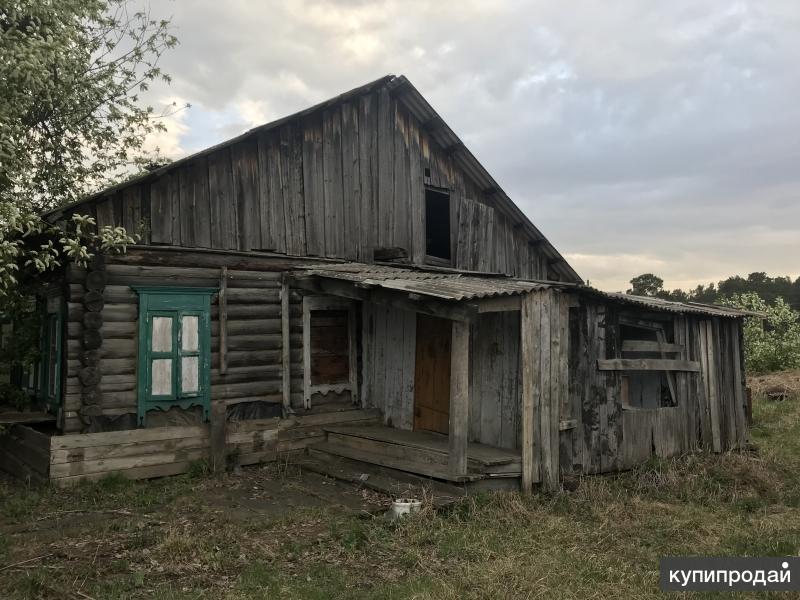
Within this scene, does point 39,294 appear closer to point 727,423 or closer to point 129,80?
point 129,80

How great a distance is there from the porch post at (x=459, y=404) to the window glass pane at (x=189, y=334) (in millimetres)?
4290

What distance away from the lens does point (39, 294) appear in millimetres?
11023

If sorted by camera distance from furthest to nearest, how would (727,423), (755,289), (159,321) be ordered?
1. (755,289)
2. (727,423)
3. (159,321)

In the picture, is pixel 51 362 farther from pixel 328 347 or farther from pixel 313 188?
pixel 313 188

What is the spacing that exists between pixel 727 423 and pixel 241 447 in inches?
345

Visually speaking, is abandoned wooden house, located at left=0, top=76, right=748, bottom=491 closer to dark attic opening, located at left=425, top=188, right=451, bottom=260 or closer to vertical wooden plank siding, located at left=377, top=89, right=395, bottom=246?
vertical wooden plank siding, located at left=377, top=89, right=395, bottom=246

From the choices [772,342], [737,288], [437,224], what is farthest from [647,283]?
[437,224]

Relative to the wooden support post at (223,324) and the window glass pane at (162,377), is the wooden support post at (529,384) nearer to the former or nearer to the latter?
the wooden support post at (223,324)

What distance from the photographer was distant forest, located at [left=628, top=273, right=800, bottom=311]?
54.4 meters

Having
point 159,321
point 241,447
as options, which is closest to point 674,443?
point 241,447

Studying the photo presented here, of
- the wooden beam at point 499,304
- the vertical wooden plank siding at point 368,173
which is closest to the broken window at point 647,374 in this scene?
the wooden beam at point 499,304

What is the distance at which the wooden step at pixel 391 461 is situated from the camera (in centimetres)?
827

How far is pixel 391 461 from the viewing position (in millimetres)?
9250

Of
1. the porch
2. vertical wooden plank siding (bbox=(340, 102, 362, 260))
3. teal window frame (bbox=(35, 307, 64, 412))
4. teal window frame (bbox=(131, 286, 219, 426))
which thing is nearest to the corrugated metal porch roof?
vertical wooden plank siding (bbox=(340, 102, 362, 260))
